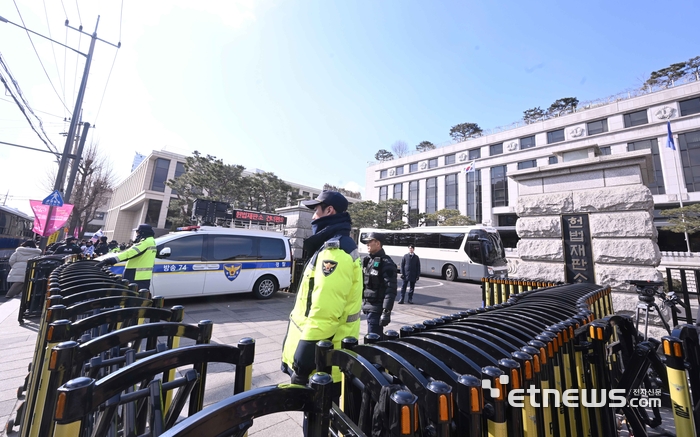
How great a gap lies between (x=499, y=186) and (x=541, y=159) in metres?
5.05

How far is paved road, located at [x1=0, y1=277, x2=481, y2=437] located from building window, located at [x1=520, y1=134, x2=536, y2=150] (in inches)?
1230

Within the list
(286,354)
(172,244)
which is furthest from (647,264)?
(172,244)

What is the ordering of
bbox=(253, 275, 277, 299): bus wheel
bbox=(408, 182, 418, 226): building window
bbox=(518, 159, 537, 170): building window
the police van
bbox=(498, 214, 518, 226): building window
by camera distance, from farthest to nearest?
bbox=(408, 182, 418, 226): building window
bbox=(498, 214, 518, 226): building window
bbox=(518, 159, 537, 170): building window
bbox=(253, 275, 277, 299): bus wheel
the police van

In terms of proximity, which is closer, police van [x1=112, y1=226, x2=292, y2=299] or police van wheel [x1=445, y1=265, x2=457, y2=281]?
police van [x1=112, y1=226, x2=292, y2=299]

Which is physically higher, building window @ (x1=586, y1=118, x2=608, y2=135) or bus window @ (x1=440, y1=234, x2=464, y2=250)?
building window @ (x1=586, y1=118, x2=608, y2=135)

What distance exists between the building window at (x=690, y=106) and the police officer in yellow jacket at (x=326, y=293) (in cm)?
3825

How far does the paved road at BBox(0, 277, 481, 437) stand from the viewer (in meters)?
2.71

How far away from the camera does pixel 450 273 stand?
16.3m

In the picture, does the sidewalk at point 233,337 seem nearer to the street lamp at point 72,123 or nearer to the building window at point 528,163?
the street lamp at point 72,123

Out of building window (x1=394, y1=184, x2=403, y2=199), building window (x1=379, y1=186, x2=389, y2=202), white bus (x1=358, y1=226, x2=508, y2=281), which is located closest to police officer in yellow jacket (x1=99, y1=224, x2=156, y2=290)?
white bus (x1=358, y1=226, x2=508, y2=281)

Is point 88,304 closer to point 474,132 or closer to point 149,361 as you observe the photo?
point 149,361

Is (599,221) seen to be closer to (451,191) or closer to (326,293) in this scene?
(326,293)

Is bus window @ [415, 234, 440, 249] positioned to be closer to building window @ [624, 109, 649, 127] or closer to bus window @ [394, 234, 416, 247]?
bus window @ [394, 234, 416, 247]

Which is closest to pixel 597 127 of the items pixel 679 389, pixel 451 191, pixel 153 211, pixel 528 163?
pixel 528 163
